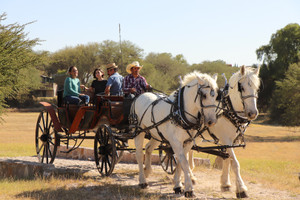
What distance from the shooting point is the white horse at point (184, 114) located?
663 centimetres

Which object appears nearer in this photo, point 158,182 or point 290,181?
point 158,182

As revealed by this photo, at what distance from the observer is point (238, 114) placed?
752cm

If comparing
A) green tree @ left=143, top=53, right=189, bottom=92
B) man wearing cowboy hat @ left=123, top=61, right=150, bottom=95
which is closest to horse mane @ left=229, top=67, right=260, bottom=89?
man wearing cowboy hat @ left=123, top=61, right=150, bottom=95

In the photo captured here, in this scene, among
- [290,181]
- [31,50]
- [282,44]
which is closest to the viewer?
[290,181]

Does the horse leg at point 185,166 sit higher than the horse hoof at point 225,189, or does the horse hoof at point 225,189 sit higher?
the horse leg at point 185,166

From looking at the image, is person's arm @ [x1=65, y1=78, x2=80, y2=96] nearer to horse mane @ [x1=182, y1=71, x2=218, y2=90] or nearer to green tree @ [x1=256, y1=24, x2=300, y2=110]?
horse mane @ [x1=182, y1=71, x2=218, y2=90]

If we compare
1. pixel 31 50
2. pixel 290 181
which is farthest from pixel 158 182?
pixel 31 50

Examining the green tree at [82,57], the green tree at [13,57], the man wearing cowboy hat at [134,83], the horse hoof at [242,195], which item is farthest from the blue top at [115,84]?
the green tree at [82,57]

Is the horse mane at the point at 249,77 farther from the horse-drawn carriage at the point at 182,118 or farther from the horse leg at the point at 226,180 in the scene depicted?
the horse leg at the point at 226,180

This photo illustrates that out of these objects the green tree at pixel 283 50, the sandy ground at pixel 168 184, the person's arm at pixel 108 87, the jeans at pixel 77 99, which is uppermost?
the green tree at pixel 283 50

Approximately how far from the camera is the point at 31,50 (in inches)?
636

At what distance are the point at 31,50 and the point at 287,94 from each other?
81.8 feet

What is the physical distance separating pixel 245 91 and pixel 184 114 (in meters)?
1.31

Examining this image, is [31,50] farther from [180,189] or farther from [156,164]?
[180,189]
